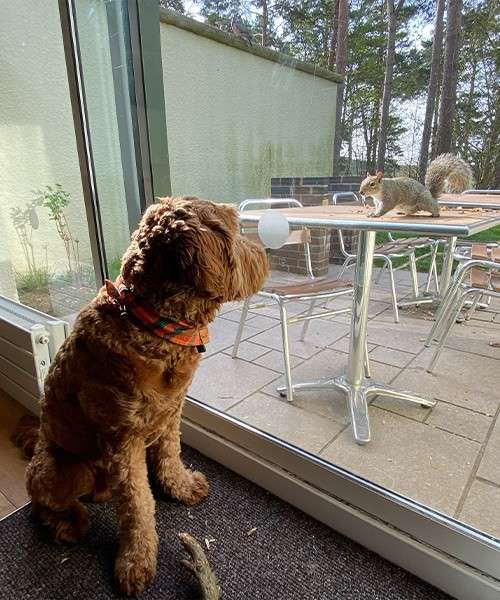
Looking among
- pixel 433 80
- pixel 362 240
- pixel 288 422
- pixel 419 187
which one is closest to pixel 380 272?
pixel 362 240

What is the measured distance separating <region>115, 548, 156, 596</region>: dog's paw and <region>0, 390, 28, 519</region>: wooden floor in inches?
20.6

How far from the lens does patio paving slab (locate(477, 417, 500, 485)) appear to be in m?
1.30

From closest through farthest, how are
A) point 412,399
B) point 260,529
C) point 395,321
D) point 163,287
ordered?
1. point 163,287
2. point 260,529
3. point 412,399
4. point 395,321

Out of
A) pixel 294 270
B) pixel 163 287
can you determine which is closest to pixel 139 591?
pixel 163 287

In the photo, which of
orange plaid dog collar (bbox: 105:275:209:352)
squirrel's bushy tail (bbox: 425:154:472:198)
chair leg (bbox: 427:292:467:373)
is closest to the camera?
orange plaid dog collar (bbox: 105:275:209:352)

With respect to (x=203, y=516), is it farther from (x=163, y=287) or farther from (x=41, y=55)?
(x=41, y=55)

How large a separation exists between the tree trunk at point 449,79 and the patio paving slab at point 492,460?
1072mm

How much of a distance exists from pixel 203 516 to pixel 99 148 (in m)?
1.52

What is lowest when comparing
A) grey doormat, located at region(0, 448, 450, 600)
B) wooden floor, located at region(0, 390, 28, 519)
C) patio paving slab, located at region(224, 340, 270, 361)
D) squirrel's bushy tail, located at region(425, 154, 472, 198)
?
grey doormat, located at region(0, 448, 450, 600)

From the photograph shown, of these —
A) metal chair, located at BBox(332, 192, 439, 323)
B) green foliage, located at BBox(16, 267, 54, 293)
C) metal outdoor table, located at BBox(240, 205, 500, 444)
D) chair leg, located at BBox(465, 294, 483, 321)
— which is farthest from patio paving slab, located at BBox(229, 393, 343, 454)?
green foliage, located at BBox(16, 267, 54, 293)

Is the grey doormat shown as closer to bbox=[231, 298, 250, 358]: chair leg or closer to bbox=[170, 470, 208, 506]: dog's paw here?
bbox=[170, 470, 208, 506]: dog's paw

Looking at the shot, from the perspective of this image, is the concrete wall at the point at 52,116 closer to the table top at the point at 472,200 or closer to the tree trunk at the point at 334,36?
the tree trunk at the point at 334,36

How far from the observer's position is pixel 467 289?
5.74 ft

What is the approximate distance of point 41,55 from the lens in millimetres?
1681
